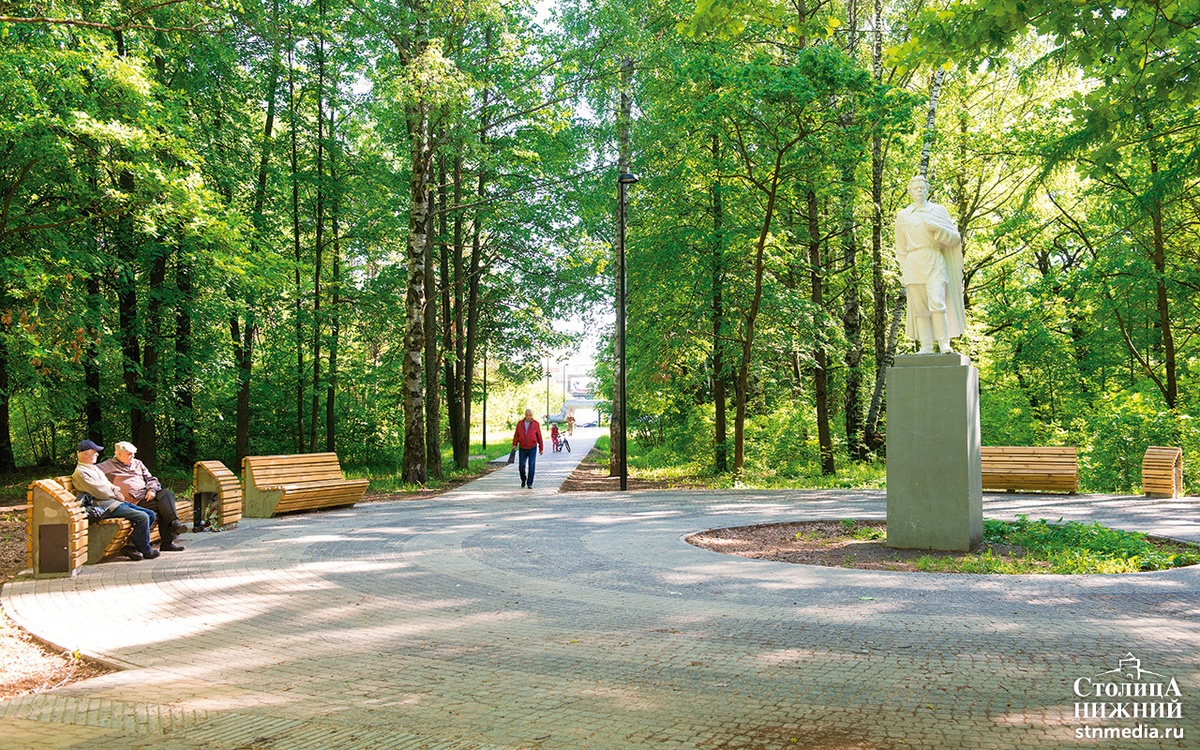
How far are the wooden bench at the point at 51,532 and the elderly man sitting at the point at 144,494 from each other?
55.6 inches

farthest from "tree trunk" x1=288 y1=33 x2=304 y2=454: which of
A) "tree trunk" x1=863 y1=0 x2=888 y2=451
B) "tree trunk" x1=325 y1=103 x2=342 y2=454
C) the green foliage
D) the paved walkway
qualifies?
the green foliage

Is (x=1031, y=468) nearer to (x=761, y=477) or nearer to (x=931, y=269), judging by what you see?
(x=761, y=477)

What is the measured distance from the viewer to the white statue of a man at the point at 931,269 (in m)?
10.1

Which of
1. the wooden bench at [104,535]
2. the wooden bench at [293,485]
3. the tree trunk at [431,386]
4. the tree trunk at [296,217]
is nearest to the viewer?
the wooden bench at [104,535]

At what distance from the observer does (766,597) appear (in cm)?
720

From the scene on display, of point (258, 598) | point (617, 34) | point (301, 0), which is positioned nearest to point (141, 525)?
point (258, 598)

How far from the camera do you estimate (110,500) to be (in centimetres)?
895

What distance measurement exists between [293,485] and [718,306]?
11327mm

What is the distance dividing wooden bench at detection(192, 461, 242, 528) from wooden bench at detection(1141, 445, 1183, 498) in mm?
16009

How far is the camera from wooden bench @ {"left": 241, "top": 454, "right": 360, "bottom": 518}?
43.4ft

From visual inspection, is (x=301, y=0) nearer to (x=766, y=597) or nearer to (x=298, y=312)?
(x=298, y=312)

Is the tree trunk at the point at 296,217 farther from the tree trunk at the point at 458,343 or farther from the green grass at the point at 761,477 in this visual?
the green grass at the point at 761,477

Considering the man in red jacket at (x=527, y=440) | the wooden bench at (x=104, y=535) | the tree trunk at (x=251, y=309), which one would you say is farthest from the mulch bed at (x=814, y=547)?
the tree trunk at (x=251, y=309)

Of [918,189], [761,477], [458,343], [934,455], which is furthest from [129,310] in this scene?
[934,455]
